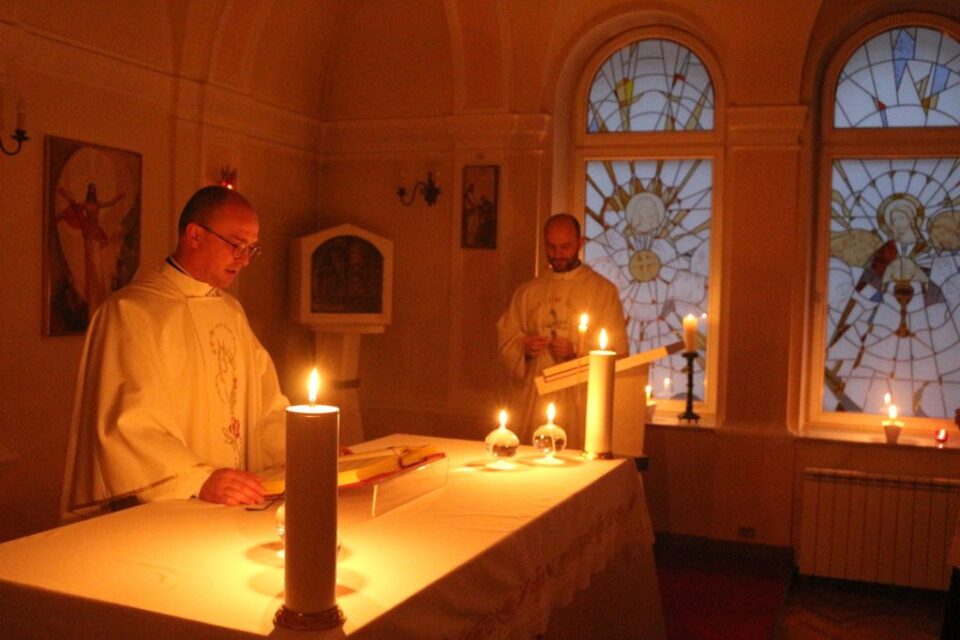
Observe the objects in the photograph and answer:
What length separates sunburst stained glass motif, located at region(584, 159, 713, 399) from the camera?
673 centimetres

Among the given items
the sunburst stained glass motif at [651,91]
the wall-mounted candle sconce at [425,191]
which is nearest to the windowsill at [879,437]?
the sunburst stained glass motif at [651,91]

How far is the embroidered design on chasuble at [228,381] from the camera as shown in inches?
131

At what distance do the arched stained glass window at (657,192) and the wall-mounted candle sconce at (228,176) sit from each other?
248 centimetres

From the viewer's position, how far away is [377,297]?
6922 millimetres

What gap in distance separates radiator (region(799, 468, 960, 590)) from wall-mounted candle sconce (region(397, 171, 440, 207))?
10.4 feet

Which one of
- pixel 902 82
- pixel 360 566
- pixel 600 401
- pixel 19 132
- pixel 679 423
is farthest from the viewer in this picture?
pixel 679 423

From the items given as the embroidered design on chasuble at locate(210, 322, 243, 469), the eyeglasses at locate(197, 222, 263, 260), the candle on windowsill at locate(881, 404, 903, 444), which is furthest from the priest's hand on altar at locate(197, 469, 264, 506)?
the candle on windowsill at locate(881, 404, 903, 444)

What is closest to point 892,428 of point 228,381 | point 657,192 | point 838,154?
point 838,154

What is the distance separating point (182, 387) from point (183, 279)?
1.21 ft

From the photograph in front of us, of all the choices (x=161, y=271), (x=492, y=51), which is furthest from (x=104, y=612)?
→ (x=492, y=51)

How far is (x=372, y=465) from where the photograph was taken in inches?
105

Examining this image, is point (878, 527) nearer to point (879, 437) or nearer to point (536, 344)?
point (879, 437)

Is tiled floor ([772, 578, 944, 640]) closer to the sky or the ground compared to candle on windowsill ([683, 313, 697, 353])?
closer to the ground

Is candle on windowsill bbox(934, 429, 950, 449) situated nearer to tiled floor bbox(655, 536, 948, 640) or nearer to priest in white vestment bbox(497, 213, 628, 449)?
tiled floor bbox(655, 536, 948, 640)
